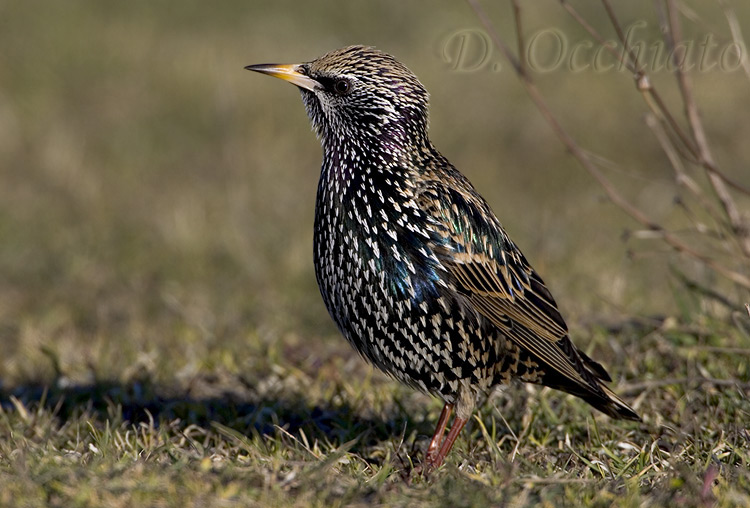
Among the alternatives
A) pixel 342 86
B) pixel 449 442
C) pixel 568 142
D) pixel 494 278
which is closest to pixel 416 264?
pixel 494 278

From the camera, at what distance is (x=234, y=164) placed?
9.46 metres

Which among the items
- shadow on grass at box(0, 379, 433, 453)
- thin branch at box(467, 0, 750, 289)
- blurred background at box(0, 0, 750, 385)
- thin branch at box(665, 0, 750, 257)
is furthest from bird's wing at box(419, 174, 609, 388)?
blurred background at box(0, 0, 750, 385)

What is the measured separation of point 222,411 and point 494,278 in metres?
1.47

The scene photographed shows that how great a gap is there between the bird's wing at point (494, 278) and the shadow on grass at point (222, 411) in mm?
681

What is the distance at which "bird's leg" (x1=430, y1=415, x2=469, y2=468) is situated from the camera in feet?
12.4

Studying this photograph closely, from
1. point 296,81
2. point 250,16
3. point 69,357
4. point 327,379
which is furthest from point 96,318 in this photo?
point 250,16

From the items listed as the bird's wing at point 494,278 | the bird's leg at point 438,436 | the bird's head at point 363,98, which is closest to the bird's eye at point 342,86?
the bird's head at point 363,98

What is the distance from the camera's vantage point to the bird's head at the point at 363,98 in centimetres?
409

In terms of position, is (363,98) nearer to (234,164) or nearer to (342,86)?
(342,86)

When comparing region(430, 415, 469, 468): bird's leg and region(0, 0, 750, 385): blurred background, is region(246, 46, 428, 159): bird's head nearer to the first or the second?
region(430, 415, 469, 468): bird's leg

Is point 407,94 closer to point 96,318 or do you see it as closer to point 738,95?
point 96,318

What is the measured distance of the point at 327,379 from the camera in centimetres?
504

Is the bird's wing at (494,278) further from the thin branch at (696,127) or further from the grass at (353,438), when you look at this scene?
the thin branch at (696,127)

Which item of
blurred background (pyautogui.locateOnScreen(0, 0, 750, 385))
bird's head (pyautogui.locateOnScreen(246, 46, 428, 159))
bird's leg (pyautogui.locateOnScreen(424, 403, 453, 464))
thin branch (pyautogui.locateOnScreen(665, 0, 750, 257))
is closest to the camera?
bird's leg (pyautogui.locateOnScreen(424, 403, 453, 464))
